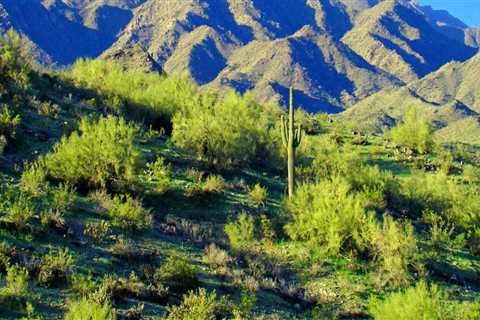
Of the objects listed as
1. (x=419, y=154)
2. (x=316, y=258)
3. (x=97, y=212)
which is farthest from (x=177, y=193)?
(x=419, y=154)

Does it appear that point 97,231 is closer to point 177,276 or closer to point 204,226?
point 177,276

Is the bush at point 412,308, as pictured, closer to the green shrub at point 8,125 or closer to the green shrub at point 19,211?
the green shrub at point 19,211

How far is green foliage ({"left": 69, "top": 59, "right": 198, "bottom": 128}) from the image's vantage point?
27.3 metres

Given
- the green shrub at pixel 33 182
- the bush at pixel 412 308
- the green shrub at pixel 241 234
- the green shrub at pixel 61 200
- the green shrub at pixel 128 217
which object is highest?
the green shrub at pixel 33 182

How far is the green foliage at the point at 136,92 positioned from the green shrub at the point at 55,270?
51.0 feet

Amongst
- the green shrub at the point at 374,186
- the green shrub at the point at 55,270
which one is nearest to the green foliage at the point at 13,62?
the green shrub at the point at 55,270

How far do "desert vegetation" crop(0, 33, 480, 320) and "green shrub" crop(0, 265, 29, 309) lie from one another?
0.11 ft

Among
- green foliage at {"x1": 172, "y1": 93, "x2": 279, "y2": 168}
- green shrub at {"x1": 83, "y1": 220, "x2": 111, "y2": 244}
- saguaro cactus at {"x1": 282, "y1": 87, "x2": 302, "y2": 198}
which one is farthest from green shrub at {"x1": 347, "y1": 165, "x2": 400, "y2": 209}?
green shrub at {"x1": 83, "y1": 220, "x2": 111, "y2": 244}

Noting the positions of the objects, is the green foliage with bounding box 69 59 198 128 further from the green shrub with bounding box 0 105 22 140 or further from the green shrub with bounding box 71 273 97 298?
the green shrub with bounding box 71 273 97 298

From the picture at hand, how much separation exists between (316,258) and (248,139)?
8.99 m

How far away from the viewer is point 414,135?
36.3 metres

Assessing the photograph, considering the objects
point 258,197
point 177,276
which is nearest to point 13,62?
point 258,197

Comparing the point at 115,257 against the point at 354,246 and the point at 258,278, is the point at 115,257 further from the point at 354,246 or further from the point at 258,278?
the point at 354,246

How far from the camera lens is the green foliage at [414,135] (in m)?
35.8
